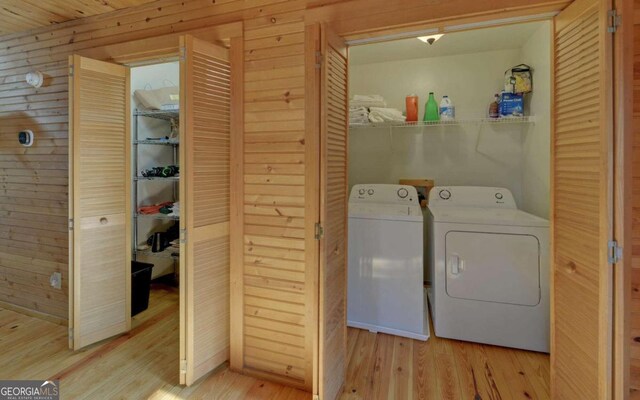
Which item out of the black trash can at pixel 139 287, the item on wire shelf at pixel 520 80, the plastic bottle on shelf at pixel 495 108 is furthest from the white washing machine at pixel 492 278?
the black trash can at pixel 139 287

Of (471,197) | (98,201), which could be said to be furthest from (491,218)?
(98,201)

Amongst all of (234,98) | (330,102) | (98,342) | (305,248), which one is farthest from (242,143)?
(98,342)

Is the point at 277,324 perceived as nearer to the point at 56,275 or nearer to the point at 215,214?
the point at 215,214

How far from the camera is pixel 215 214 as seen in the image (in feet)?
5.74

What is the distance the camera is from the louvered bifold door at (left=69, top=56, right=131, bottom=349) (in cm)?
194

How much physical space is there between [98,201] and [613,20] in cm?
282

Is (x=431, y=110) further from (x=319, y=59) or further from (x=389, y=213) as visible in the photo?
(x=319, y=59)

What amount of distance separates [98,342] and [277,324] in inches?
54.6

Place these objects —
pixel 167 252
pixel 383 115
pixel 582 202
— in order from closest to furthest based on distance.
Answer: pixel 582 202, pixel 383 115, pixel 167 252

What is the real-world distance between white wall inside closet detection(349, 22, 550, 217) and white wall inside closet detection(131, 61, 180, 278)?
1994 millimetres

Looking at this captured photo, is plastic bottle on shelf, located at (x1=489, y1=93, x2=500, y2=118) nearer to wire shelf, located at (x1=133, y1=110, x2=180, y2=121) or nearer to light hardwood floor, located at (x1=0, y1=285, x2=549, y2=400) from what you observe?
light hardwood floor, located at (x1=0, y1=285, x2=549, y2=400)

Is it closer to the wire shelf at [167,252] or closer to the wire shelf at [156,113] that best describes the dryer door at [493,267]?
the wire shelf at [167,252]

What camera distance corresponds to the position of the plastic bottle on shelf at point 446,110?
2816mm

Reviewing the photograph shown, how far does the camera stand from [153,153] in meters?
3.13
